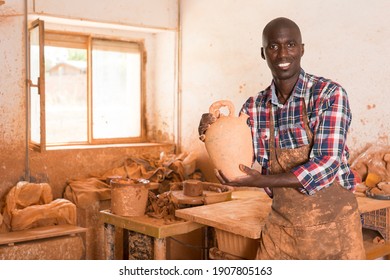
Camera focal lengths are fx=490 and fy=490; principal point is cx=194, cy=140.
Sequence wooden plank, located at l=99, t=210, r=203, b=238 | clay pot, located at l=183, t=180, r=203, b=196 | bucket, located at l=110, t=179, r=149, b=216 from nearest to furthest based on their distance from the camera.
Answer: wooden plank, located at l=99, t=210, r=203, b=238
bucket, located at l=110, t=179, r=149, b=216
clay pot, located at l=183, t=180, r=203, b=196

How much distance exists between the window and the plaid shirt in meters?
3.91

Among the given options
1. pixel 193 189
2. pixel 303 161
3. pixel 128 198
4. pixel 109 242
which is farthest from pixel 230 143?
pixel 109 242

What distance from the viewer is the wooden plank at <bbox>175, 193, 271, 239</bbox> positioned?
2867 mm

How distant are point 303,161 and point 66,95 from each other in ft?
14.7

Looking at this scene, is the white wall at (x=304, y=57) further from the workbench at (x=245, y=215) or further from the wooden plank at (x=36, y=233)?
the wooden plank at (x=36, y=233)

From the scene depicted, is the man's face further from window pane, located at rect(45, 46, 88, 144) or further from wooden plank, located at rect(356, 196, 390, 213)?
window pane, located at rect(45, 46, 88, 144)

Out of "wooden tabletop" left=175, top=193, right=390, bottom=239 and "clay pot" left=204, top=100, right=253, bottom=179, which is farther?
"wooden tabletop" left=175, top=193, right=390, bottom=239

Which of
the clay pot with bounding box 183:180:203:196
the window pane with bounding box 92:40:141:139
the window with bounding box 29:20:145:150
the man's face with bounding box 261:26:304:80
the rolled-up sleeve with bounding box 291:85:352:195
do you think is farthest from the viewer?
the window pane with bounding box 92:40:141:139

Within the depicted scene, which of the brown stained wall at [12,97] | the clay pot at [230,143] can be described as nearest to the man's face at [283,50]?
the clay pot at [230,143]

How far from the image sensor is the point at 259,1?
510 cm

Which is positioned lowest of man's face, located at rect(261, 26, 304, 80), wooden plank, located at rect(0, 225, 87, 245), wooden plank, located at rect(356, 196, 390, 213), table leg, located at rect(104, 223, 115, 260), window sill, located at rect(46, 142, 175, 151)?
wooden plank, located at rect(0, 225, 87, 245)

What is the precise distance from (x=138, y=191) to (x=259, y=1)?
8.73ft

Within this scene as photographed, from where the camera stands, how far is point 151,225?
3.26 meters

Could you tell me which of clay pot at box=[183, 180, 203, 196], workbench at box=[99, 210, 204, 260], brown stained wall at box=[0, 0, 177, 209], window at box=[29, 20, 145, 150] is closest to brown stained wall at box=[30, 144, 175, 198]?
brown stained wall at box=[0, 0, 177, 209]
